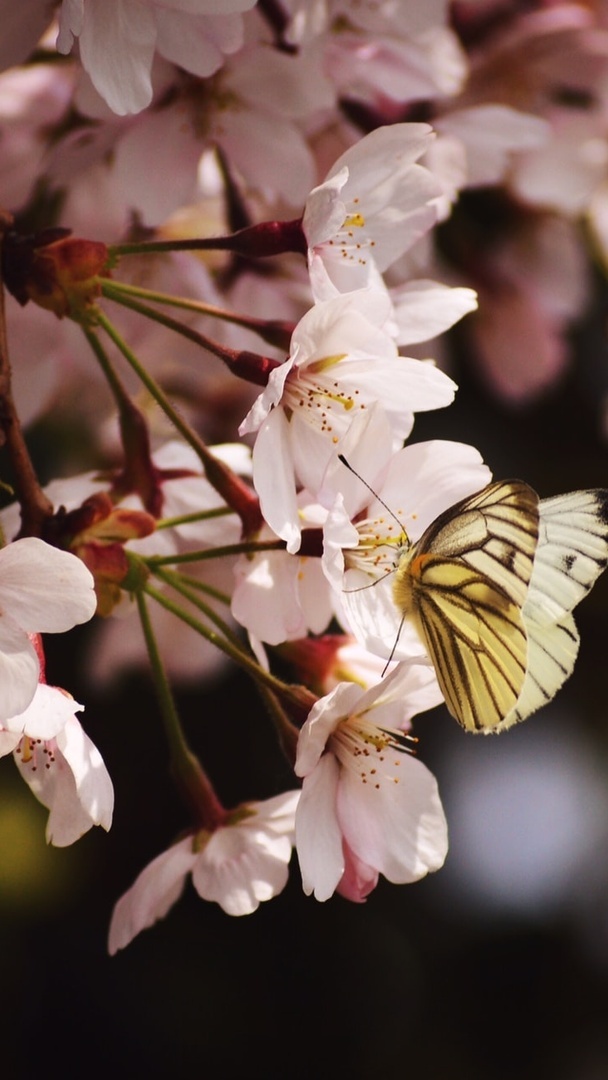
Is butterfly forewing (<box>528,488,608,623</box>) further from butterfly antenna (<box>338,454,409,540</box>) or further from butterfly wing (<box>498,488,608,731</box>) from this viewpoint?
butterfly antenna (<box>338,454,409,540</box>)

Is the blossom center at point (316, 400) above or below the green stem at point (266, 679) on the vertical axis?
above

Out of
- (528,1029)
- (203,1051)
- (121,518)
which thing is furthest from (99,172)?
(528,1029)

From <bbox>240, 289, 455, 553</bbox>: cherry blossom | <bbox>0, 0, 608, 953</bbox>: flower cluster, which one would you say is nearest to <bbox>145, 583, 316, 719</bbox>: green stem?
<bbox>0, 0, 608, 953</bbox>: flower cluster

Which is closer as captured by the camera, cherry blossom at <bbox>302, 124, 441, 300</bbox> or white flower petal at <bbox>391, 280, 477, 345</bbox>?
cherry blossom at <bbox>302, 124, 441, 300</bbox>

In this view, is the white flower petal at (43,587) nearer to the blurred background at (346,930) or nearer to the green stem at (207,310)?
the green stem at (207,310)

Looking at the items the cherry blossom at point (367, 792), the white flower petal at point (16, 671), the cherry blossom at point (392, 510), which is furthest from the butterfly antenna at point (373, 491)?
the white flower petal at point (16, 671)

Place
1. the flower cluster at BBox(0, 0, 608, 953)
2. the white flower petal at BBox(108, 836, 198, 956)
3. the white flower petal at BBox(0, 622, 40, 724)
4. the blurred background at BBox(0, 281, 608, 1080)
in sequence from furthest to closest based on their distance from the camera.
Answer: the blurred background at BBox(0, 281, 608, 1080) < the white flower petal at BBox(108, 836, 198, 956) < the flower cluster at BBox(0, 0, 608, 953) < the white flower petal at BBox(0, 622, 40, 724)
